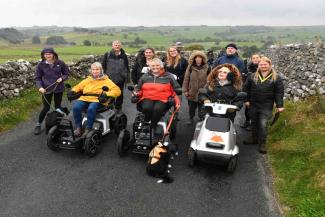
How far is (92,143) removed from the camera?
27.5 ft

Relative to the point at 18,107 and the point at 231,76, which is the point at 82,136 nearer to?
the point at 231,76

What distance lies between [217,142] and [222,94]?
154cm

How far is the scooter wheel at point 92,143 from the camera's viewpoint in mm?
8133

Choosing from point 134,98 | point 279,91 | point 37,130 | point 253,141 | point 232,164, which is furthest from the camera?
point 37,130

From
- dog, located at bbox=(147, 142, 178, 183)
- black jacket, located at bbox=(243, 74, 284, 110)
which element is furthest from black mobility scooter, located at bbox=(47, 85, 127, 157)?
black jacket, located at bbox=(243, 74, 284, 110)

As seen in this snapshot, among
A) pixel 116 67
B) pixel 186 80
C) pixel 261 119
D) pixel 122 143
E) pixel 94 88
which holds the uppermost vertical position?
pixel 116 67

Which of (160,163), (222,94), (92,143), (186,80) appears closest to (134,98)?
(92,143)

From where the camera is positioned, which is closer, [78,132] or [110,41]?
[78,132]

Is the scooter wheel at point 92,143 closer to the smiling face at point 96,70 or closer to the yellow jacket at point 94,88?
the yellow jacket at point 94,88

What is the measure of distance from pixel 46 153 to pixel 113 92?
227 centimetres

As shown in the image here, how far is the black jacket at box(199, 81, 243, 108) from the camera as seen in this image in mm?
8530

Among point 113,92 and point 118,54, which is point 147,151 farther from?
point 118,54

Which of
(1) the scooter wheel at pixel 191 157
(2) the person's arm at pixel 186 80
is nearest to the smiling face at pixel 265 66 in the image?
(2) the person's arm at pixel 186 80

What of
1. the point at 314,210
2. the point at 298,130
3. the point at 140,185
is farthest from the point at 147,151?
the point at 298,130
